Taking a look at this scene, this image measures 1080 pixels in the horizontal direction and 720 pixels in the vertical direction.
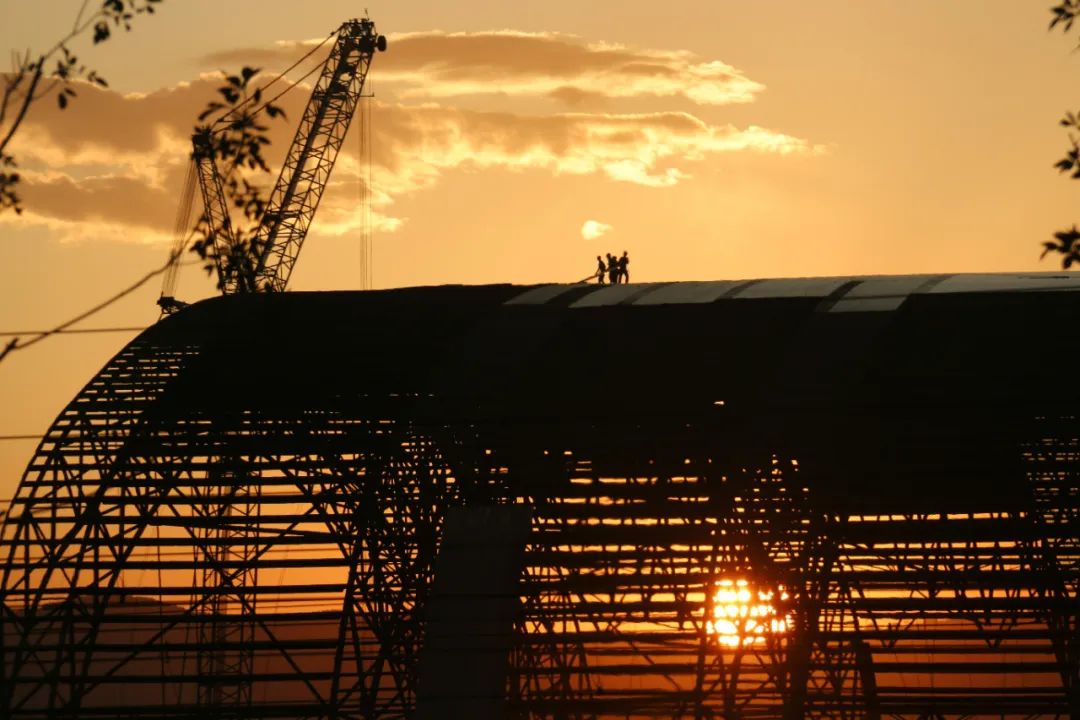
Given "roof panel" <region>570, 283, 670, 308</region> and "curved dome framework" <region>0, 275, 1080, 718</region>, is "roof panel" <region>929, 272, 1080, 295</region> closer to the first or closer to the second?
"curved dome framework" <region>0, 275, 1080, 718</region>

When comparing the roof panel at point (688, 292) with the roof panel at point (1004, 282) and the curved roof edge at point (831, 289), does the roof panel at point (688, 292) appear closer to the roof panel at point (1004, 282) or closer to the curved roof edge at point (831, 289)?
the curved roof edge at point (831, 289)

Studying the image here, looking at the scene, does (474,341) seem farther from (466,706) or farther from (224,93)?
(224,93)

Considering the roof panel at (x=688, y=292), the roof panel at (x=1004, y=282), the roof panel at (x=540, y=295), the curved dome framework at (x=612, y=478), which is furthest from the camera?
the roof panel at (x=540, y=295)

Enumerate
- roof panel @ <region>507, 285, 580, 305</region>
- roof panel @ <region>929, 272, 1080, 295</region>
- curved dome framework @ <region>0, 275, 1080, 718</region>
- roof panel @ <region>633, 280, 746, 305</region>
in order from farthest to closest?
roof panel @ <region>507, 285, 580, 305</region>
roof panel @ <region>633, 280, 746, 305</region>
roof panel @ <region>929, 272, 1080, 295</region>
curved dome framework @ <region>0, 275, 1080, 718</region>

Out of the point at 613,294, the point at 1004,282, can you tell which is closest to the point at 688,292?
the point at 613,294

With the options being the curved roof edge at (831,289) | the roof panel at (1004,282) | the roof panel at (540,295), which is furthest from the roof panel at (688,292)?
the roof panel at (1004,282)

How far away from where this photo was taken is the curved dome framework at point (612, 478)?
3441 centimetres

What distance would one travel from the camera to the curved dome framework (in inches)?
1355

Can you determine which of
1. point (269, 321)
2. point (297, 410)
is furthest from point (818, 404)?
point (269, 321)

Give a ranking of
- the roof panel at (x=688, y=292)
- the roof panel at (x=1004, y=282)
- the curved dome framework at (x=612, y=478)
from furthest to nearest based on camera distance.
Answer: the roof panel at (x=688, y=292)
the roof panel at (x=1004, y=282)
the curved dome framework at (x=612, y=478)

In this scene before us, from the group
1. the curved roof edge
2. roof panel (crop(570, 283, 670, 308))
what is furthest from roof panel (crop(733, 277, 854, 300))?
roof panel (crop(570, 283, 670, 308))

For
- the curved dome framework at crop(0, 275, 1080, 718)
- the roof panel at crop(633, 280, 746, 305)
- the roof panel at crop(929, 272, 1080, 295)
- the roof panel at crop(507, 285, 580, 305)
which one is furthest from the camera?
the roof panel at crop(507, 285, 580, 305)

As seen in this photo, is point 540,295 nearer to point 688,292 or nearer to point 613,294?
point 613,294

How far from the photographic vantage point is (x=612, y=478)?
39.6 metres
